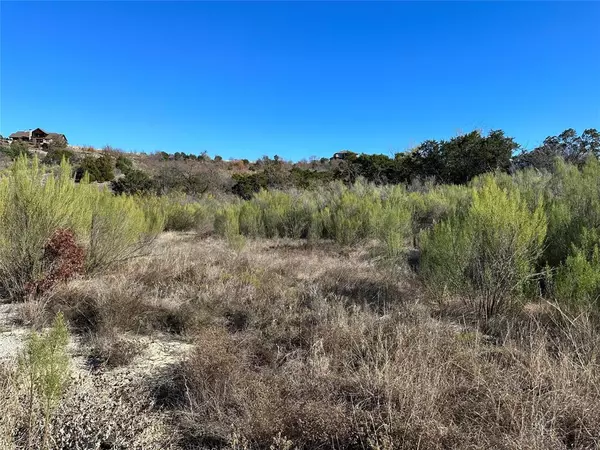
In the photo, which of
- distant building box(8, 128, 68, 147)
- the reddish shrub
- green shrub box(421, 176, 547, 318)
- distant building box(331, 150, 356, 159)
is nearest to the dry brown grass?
the reddish shrub

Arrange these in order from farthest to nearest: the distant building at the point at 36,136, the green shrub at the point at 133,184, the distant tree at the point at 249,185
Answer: the distant building at the point at 36,136 < the distant tree at the point at 249,185 < the green shrub at the point at 133,184

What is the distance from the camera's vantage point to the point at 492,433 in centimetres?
222

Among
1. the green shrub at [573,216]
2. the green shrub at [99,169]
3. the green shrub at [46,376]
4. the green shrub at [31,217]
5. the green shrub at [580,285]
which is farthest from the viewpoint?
the green shrub at [99,169]

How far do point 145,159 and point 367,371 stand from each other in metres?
48.0

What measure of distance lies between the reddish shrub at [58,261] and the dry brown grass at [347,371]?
261 mm

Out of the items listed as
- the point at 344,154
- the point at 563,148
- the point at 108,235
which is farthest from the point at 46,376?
the point at 344,154

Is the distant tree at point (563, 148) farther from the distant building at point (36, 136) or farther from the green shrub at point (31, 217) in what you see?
the distant building at point (36, 136)

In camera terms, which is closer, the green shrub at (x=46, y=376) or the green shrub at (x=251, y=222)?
the green shrub at (x=46, y=376)

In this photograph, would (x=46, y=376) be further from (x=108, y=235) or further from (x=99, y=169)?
(x=99, y=169)

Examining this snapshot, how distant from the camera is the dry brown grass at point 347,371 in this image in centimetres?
230

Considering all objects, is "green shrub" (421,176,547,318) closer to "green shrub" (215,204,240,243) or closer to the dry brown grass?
the dry brown grass

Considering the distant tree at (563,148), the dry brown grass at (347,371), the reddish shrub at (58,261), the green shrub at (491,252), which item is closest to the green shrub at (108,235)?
the reddish shrub at (58,261)

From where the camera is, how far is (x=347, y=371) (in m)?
3.02

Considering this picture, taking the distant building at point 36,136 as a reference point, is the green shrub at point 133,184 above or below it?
below
